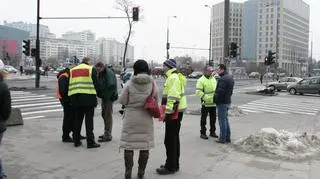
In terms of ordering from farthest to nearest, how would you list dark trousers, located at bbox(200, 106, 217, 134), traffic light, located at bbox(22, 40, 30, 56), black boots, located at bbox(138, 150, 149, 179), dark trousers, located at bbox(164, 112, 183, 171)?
traffic light, located at bbox(22, 40, 30, 56) < dark trousers, located at bbox(200, 106, 217, 134) < dark trousers, located at bbox(164, 112, 183, 171) < black boots, located at bbox(138, 150, 149, 179)

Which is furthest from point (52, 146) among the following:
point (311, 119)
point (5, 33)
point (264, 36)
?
point (5, 33)

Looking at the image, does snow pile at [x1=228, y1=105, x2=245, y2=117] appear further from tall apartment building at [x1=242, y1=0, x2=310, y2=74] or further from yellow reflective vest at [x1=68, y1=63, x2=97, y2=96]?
tall apartment building at [x1=242, y1=0, x2=310, y2=74]

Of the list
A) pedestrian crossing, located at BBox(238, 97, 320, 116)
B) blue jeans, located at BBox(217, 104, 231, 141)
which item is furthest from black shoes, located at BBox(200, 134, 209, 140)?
pedestrian crossing, located at BBox(238, 97, 320, 116)

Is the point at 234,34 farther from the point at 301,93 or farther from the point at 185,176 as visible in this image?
the point at 185,176

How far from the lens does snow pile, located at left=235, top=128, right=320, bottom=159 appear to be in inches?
377

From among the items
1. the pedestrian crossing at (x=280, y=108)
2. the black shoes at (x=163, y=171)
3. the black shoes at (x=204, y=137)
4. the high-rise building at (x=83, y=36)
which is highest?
the high-rise building at (x=83, y=36)

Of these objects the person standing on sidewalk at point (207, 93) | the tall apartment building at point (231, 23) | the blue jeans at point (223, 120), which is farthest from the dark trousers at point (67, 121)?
the tall apartment building at point (231, 23)

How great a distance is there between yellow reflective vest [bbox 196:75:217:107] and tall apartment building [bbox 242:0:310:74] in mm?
78779

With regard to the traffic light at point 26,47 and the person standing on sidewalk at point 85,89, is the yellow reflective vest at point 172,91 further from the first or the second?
the traffic light at point 26,47

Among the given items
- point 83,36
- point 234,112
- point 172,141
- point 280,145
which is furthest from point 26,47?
point 83,36

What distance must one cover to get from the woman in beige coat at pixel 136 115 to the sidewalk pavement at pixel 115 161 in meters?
0.72

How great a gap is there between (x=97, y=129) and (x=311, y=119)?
951cm

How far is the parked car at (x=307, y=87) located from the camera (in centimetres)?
3925

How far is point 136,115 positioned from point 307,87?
115 feet
